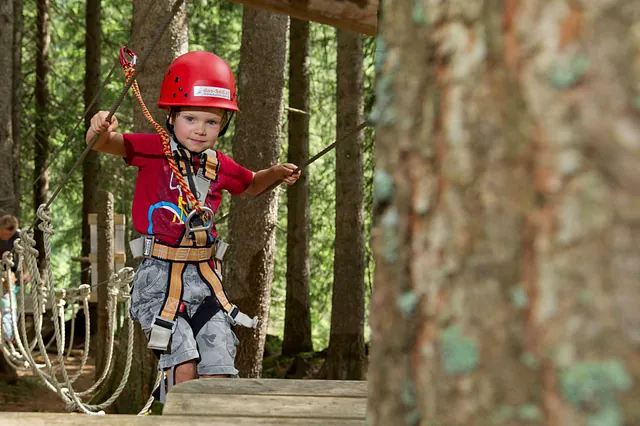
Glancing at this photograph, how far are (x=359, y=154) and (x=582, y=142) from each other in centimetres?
898

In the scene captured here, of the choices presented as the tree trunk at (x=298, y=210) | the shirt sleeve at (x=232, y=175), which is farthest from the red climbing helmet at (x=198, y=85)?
the tree trunk at (x=298, y=210)

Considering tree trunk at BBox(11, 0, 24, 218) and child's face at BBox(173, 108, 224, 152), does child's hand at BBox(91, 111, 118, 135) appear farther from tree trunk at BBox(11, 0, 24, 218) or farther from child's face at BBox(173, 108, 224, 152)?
tree trunk at BBox(11, 0, 24, 218)

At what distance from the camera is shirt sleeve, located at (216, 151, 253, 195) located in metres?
3.75

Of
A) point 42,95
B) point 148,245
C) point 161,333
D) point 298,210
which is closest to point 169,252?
point 148,245

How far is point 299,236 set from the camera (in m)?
12.2

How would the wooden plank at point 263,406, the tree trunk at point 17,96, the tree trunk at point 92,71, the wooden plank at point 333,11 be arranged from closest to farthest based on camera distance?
1. the wooden plank at point 263,406
2. the wooden plank at point 333,11
3. the tree trunk at point 17,96
4. the tree trunk at point 92,71

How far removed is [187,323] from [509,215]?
274 centimetres

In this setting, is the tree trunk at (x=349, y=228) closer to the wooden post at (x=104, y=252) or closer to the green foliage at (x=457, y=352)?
the wooden post at (x=104, y=252)

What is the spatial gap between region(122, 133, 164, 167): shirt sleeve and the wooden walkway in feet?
4.44

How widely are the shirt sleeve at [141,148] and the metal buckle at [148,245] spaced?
0.32m

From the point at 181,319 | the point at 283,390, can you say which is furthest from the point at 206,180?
the point at 283,390

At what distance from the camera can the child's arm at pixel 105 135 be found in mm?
3525

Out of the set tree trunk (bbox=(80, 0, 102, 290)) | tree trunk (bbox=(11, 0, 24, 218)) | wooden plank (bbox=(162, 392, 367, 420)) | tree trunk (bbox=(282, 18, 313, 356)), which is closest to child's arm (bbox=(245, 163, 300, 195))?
wooden plank (bbox=(162, 392, 367, 420))

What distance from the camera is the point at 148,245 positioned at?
348cm
